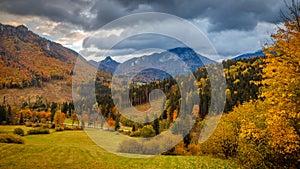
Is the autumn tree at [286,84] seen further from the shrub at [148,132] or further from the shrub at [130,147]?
the shrub at [148,132]

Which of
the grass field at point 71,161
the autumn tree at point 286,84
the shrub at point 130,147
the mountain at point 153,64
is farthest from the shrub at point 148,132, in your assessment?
the autumn tree at point 286,84

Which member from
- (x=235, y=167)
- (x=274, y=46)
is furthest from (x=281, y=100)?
(x=235, y=167)

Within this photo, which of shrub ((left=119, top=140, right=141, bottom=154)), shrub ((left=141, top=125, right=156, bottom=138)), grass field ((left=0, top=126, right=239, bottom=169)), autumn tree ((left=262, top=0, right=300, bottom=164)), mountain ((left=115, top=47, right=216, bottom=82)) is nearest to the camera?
autumn tree ((left=262, top=0, right=300, bottom=164))

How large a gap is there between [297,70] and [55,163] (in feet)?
104

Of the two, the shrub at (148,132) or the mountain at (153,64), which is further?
the shrub at (148,132)

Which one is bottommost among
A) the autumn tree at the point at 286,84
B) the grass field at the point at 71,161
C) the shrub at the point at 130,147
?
the shrub at the point at 130,147

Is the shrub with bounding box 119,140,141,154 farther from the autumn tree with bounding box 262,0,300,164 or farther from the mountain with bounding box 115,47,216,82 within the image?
the autumn tree with bounding box 262,0,300,164

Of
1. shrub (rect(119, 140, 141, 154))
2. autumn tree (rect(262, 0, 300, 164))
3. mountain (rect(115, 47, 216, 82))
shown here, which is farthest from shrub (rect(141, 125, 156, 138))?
autumn tree (rect(262, 0, 300, 164))

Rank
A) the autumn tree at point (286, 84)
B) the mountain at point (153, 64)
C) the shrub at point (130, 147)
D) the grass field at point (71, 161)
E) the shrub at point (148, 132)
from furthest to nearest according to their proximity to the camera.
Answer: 1. the shrub at point (148, 132)
2. the shrub at point (130, 147)
3. the grass field at point (71, 161)
4. the mountain at point (153, 64)
5. the autumn tree at point (286, 84)

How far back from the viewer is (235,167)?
2989 cm

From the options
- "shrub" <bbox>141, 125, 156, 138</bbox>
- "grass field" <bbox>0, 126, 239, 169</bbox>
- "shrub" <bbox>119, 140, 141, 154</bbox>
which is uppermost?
"shrub" <bbox>141, 125, 156, 138</bbox>

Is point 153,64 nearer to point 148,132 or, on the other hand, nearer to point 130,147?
point 130,147

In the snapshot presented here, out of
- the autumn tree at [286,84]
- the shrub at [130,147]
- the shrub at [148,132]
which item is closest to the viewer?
the autumn tree at [286,84]

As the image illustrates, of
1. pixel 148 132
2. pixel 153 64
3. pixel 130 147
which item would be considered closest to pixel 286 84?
pixel 153 64
